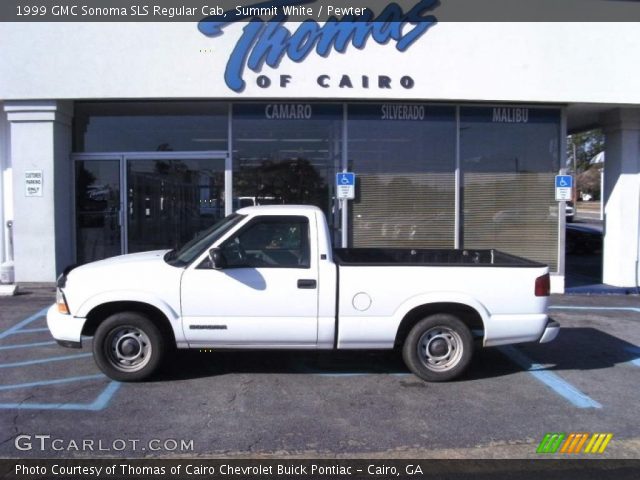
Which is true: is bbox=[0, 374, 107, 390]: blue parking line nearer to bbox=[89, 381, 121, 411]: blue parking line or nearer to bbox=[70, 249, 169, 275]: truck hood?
bbox=[89, 381, 121, 411]: blue parking line

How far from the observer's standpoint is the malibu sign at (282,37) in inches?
424

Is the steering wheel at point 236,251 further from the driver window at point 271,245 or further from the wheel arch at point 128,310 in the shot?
the wheel arch at point 128,310

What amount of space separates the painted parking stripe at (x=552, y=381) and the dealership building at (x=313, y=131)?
15.3 ft

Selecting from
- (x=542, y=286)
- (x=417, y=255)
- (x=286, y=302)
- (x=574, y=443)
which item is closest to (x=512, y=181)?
(x=417, y=255)

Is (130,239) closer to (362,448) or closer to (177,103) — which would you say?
(177,103)

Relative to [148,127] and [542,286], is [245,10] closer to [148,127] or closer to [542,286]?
[148,127]

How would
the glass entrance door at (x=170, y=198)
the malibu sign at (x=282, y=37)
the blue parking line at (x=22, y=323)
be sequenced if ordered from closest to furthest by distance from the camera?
the blue parking line at (x=22, y=323), the malibu sign at (x=282, y=37), the glass entrance door at (x=170, y=198)

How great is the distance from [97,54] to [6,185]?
334cm

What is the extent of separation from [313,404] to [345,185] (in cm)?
640

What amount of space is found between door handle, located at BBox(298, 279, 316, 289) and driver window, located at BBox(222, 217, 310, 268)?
6.4 inches

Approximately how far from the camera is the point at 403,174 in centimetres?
1171
